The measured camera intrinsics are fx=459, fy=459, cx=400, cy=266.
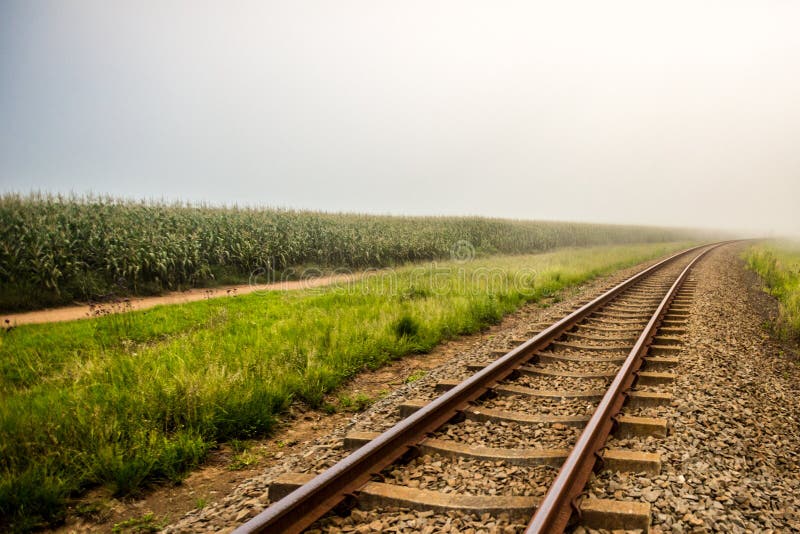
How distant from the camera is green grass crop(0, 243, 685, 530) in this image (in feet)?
11.4

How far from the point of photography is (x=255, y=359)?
18.9 feet

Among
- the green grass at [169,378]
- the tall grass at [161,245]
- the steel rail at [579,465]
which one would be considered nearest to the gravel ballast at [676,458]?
the steel rail at [579,465]

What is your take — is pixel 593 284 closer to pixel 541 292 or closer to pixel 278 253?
Answer: pixel 541 292

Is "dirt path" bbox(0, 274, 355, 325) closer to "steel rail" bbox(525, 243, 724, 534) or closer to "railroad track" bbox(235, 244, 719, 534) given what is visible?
"railroad track" bbox(235, 244, 719, 534)

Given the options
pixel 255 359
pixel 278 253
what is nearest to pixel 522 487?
pixel 255 359

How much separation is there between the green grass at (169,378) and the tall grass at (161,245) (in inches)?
132

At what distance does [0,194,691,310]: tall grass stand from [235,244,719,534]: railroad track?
30.4ft

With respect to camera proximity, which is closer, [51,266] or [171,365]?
[171,365]

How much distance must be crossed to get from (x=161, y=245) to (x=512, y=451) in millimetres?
13923

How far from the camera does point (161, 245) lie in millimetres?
14398

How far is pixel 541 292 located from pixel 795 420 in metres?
8.57

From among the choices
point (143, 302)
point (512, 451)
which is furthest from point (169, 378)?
point (143, 302)

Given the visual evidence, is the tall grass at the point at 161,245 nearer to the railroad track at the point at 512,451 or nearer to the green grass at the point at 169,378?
the green grass at the point at 169,378

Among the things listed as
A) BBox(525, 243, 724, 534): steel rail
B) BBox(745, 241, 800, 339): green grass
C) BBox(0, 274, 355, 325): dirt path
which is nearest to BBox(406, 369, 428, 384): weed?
BBox(525, 243, 724, 534): steel rail
